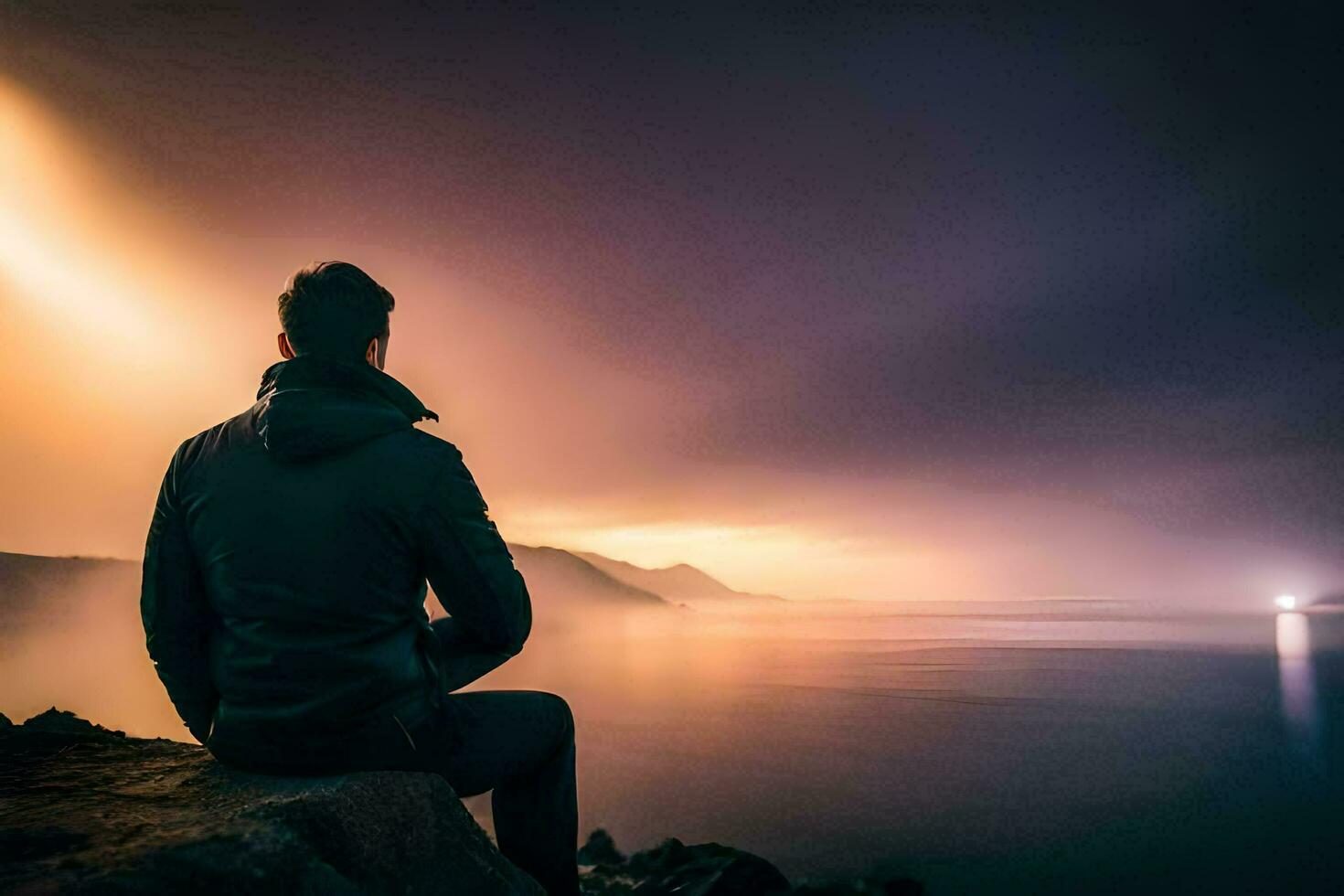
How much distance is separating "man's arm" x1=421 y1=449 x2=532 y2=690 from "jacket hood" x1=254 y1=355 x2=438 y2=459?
258 millimetres

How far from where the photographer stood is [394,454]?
193 centimetres

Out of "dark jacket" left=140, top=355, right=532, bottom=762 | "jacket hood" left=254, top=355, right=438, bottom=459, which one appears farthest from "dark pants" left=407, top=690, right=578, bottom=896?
"jacket hood" left=254, top=355, right=438, bottom=459

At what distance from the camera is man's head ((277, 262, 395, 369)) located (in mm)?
2160

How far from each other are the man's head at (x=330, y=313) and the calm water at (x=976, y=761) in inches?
46.6

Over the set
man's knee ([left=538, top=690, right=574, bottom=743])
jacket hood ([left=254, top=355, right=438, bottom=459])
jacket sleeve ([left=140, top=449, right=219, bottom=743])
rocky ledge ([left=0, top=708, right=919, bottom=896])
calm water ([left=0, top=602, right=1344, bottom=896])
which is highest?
jacket hood ([left=254, top=355, right=438, bottom=459])

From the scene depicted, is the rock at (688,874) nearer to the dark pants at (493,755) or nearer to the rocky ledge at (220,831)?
the dark pants at (493,755)

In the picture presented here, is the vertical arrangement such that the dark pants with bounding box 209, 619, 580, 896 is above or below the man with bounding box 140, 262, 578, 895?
below

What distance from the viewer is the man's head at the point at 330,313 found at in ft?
7.09

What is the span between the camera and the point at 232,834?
1629 mm

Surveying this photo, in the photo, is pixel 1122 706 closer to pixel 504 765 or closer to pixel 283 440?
pixel 504 765

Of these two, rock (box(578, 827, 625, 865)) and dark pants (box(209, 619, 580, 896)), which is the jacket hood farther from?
rock (box(578, 827, 625, 865))

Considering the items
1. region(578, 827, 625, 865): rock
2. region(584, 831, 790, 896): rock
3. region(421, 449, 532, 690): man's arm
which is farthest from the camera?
region(578, 827, 625, 865): rock

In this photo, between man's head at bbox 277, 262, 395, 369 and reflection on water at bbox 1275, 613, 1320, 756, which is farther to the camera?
reflection on water at bbox 1275, 613, 1320, 756

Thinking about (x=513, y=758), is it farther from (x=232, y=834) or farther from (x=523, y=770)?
(x=232, y=834)
